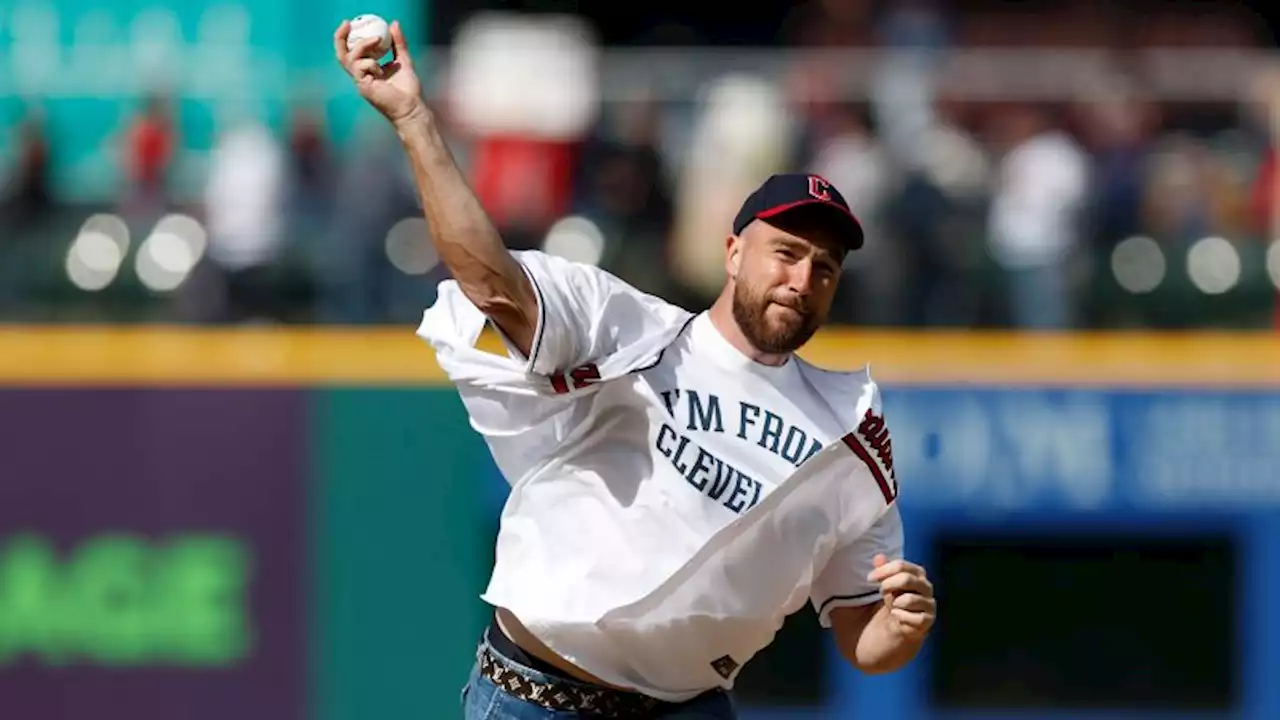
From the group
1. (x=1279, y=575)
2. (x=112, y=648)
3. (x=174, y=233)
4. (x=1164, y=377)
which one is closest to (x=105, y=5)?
(x=174, y=233)

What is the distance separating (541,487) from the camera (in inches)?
201

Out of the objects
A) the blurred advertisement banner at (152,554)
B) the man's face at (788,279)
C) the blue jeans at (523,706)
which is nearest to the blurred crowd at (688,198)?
the blurred advertisement banner at (152,554)

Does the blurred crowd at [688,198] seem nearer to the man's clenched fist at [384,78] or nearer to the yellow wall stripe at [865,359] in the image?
the yellow wall stripe at [865,359]

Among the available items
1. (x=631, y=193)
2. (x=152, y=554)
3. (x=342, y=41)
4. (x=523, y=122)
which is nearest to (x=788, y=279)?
(x=342, y=41)

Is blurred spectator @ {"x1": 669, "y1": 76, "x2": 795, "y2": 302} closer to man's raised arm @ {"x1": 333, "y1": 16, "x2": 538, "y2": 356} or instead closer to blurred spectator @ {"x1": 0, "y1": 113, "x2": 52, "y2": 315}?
blurred spectator @ {"x1": 0, "y1": 113, "x2": 52, "y2": 315}

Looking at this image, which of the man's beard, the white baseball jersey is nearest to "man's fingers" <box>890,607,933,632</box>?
the white baseball jersey

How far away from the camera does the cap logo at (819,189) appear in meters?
4.93

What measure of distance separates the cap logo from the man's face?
5 cm

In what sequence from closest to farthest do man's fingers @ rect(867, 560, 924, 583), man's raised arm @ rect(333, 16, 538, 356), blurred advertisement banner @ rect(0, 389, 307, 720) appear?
man's raised arm @ rect(333, 16, 538, 356) < man's fingers @ rect(867, 560, 924, 583) < blurred advertisement banner @ rect(0, 389, 307, 720)

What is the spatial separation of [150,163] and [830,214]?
7.34 m

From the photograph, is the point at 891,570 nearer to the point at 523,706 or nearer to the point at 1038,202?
the point at 523,706

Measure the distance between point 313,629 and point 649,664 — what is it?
686cm

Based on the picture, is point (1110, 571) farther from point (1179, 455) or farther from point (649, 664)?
point (649, 664)

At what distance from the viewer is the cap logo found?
4934 millimetres
